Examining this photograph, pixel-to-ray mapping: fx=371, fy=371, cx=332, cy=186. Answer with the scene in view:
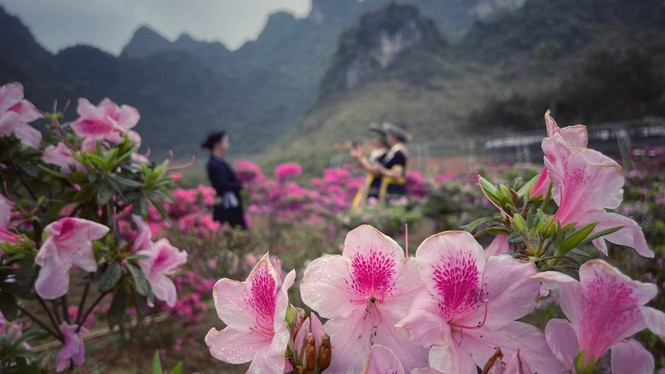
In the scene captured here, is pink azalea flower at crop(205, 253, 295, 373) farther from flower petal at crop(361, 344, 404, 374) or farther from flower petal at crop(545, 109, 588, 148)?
flower petal at crop(545, 109, 588, 148)

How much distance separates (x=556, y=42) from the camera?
2006cm

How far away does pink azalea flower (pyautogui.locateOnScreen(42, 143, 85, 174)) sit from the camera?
3.50 feet

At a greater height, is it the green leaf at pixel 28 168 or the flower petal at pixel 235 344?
the green leaf at pixel 28 168

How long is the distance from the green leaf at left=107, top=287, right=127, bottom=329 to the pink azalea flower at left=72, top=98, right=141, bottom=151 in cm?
44

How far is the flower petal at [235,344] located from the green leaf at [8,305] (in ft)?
2.60

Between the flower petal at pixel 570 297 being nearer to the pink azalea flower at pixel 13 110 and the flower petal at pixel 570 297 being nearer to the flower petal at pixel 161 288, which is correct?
the flower petal at pixel 161 288

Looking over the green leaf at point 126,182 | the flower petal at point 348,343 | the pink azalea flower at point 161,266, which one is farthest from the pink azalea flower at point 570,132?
the green leaf at point 126,182

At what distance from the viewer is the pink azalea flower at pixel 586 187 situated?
41 cm

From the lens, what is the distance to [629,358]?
0.37m

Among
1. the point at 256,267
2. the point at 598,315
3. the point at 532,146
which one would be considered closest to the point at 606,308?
the point at 598,315

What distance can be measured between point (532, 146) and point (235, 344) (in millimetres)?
10446

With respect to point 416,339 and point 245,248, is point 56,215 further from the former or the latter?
point 245,248

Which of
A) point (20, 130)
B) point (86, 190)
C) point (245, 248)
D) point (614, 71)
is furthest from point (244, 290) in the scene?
point (614, 71)

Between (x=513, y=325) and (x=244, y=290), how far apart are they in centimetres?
29
